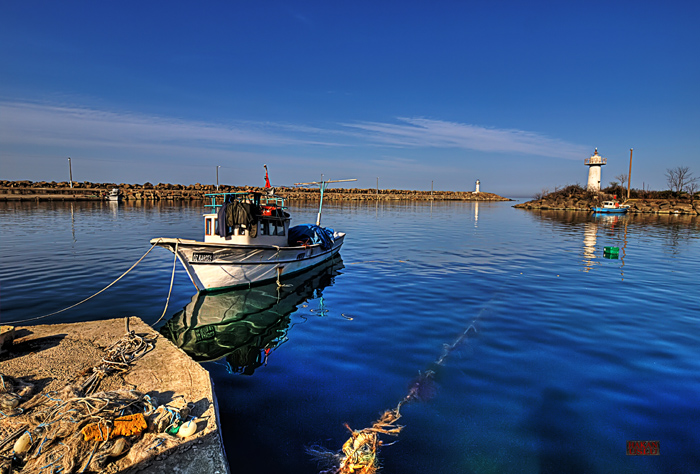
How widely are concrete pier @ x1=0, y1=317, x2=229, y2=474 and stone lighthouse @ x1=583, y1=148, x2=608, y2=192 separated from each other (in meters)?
95.0

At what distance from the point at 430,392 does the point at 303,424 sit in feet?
9.21

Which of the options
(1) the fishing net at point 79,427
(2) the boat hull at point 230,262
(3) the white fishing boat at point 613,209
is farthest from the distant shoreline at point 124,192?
(3) the white fishing boat at point 613,209

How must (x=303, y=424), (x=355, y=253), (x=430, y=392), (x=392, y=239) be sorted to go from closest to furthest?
(x=303, y=424)
(x=430, y=392)
(x=355, y=253)
(x=392, y=239)

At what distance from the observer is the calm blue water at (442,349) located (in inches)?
247

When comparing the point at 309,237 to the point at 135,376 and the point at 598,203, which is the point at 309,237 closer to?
the point at 135,376

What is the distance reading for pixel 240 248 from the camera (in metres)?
14.8

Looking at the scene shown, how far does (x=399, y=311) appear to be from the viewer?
13289mm

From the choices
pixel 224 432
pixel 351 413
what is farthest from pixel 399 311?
pixel 224 432

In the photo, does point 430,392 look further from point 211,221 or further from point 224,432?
point 211,221

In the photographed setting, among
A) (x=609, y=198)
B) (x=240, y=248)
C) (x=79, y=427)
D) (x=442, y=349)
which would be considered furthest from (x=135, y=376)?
(x=609, y=198)

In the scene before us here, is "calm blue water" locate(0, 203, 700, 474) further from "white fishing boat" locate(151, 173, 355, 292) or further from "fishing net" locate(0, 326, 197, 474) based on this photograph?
"fishing net" locate(0, 326, 197, 474)

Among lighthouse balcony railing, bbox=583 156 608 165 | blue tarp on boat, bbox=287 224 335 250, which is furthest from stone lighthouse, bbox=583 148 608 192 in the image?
blue tarp on boat, bbox=287 224 335 250

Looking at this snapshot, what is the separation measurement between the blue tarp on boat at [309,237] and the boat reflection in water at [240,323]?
2644mm

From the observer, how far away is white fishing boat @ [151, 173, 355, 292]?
14.2m
